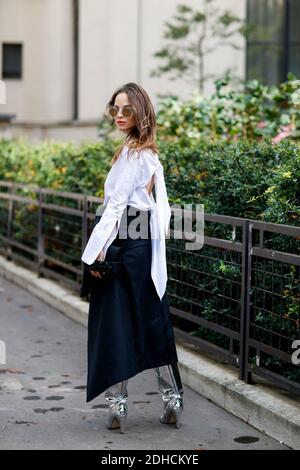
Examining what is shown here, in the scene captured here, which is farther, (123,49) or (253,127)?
(123,49)

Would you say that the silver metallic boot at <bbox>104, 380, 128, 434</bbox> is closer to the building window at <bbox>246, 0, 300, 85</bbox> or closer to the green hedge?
the green hedge

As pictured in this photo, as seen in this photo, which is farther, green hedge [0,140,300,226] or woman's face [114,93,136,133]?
green hedge [0,140,300,226]

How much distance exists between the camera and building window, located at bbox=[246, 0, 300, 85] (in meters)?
25.9

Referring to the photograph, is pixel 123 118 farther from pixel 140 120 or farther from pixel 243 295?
pixel 243 295

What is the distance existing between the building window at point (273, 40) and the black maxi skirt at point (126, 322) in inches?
838

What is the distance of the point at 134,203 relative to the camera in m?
5.32

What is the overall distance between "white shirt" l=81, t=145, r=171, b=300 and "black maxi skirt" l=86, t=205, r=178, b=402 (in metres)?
0.05

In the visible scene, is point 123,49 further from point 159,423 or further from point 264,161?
point 159,423

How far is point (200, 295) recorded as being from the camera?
6.89 metres

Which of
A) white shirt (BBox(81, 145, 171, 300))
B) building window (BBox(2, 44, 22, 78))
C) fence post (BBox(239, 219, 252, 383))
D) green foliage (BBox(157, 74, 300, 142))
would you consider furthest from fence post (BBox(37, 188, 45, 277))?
building window (BBox(2, 44, 22, 78))

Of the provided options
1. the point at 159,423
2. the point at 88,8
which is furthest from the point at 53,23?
the point at 159,423

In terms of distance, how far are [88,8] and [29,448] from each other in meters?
22.1

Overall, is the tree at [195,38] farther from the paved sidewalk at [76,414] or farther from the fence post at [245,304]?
the fence post at [245,304]

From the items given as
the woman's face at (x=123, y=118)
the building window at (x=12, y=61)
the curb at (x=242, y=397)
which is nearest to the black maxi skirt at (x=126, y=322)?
the woman's face at (x=123, y=118)
